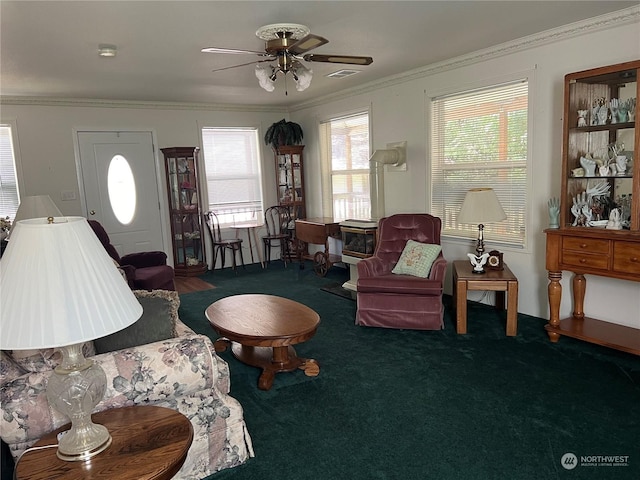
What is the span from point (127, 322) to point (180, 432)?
0.47 m

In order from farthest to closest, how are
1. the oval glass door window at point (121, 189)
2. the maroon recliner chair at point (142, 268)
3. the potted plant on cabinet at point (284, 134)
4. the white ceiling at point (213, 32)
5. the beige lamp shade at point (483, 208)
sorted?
the potted plant on cabinet at point (284, 134) < the oval glass door window at point (121, 189) < the maroon recliner chair at point (142, 268) < the beige lamp shade at point (483, 208) < the white ceiling at point (213, 32)

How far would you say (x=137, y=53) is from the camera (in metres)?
3.70

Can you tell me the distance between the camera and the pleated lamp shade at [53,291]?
1.21 meters

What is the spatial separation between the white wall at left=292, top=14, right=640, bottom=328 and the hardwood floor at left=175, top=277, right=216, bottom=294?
249 centimetres

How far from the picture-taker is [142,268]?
4.77 metres

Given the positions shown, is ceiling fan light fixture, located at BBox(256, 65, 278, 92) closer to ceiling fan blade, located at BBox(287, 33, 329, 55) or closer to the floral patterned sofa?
ceiling fan blade, located at BBox(287, 33, 329, 55)

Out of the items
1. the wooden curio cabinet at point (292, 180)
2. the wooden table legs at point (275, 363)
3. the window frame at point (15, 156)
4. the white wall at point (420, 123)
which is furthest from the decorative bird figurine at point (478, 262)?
the window frame at point (15, 156)

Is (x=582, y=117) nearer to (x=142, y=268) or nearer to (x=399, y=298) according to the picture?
(x=399, y=298)

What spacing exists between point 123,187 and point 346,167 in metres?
3.01

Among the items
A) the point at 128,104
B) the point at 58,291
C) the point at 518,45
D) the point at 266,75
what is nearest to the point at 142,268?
the point at 128,104

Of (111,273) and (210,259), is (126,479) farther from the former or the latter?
(210,259)

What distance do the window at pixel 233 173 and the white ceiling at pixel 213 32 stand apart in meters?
1.89

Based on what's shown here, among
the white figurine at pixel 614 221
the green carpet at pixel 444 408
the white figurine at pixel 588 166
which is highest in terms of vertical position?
the white figurine at pixel 588 166

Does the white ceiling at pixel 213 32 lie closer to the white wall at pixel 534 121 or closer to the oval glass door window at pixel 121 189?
the white wall at pixel 534 121
